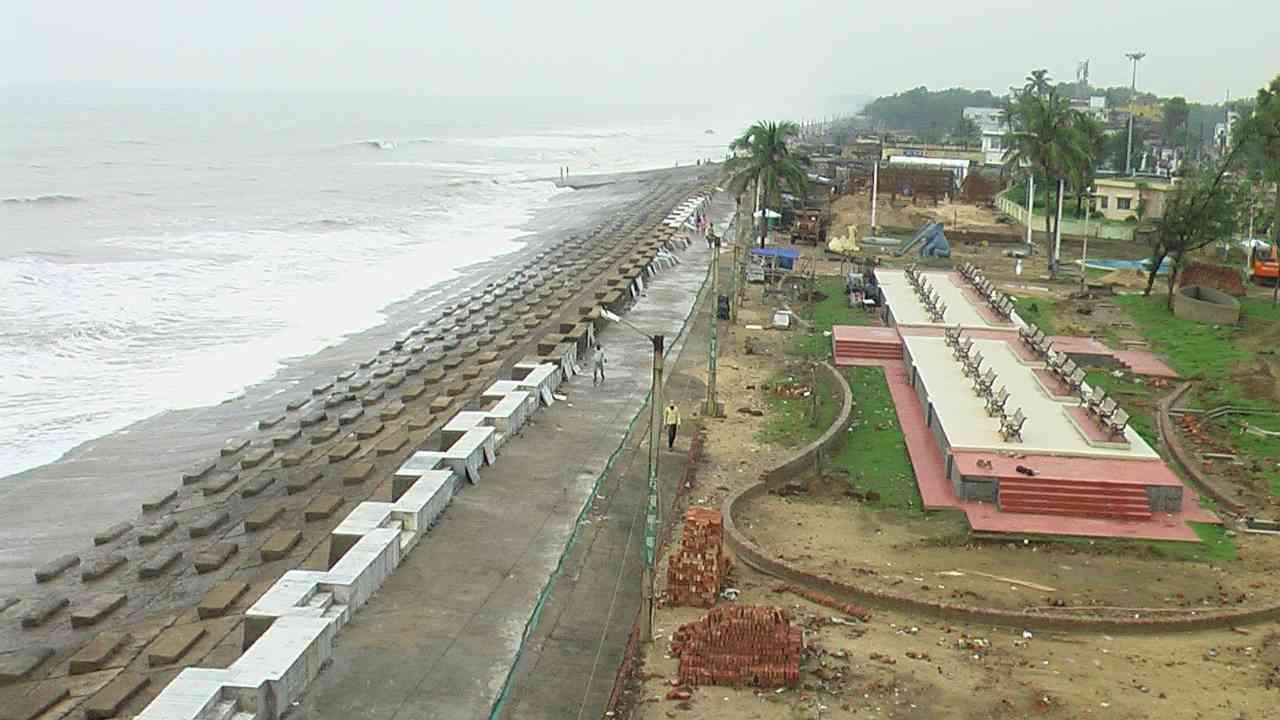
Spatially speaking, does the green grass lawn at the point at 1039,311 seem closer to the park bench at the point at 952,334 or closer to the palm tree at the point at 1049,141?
the park bench at the point at 952,334

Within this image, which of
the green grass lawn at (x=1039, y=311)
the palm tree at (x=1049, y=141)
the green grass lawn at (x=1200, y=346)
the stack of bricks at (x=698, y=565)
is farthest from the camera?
the palm tree at (x=1049, y=141)

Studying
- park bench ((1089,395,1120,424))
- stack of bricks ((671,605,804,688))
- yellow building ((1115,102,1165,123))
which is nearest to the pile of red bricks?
park bench ((1089,395,1120,424))

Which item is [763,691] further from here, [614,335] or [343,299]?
[343,299]

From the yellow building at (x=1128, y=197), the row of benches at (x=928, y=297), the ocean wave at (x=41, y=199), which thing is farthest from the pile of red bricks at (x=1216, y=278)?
the ocean wave at (x=41, y=199)

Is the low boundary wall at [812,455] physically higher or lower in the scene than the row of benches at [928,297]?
lower

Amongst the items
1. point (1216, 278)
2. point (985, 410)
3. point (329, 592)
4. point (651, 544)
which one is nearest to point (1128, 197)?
point (1216, 278)

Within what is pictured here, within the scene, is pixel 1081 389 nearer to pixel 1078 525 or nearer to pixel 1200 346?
pixel 1078 525

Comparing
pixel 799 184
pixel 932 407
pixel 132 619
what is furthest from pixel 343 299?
pixel 132 619
